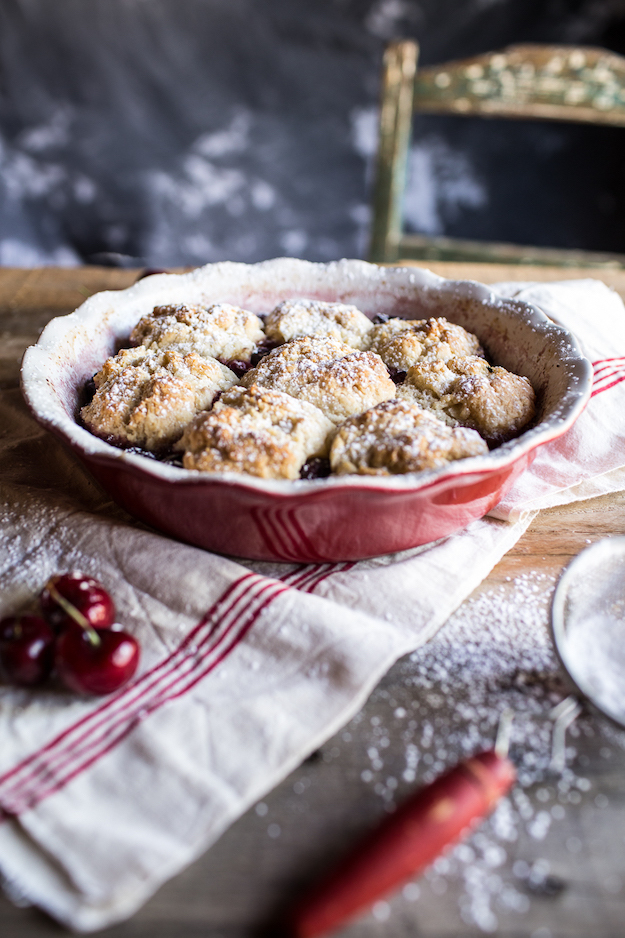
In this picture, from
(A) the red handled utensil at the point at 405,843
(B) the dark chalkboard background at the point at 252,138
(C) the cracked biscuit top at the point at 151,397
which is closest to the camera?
(A) the red handled utensil at the point at 405,843

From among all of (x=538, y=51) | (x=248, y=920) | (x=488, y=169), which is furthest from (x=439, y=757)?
(x=488, y=169)

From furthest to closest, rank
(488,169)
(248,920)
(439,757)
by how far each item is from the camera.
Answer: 1. (488,169)
2. (439,757)
3. (248,920)

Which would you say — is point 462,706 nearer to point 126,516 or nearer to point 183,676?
point 183,676

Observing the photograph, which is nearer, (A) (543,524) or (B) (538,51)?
(A) (543,524)

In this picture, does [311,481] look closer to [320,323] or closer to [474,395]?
[474,395]

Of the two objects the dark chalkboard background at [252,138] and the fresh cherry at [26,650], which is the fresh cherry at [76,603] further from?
the dark chalkboard background at [252,138]

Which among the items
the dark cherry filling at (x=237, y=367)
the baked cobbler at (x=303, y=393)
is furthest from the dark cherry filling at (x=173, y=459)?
the dark cherry filling at (x=237, y=367)

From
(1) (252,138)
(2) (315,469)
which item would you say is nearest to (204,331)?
(2) (315,469)
